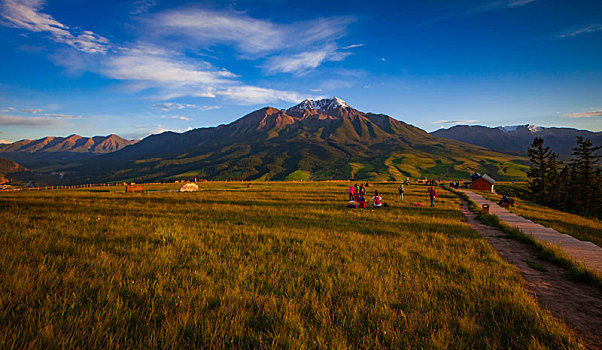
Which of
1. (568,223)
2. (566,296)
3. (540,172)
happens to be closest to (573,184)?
(540,172)

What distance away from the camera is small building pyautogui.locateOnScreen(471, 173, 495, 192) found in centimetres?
6319

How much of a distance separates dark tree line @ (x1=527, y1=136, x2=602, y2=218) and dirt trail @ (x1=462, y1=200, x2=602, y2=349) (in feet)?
201

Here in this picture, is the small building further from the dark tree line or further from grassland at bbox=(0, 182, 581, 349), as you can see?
grassland at bbox=(0, 182, 581, 349)

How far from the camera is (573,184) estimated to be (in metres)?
54.3

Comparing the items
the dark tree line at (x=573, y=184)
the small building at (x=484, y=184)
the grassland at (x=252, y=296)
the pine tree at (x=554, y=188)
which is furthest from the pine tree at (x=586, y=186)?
the grassland at (x=252, y=296)

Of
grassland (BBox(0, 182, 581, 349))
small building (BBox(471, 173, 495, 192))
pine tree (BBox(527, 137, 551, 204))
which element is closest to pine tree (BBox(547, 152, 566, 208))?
pine tree (BBox(527, 137, 551, 204))

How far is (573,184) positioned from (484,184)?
15520 millimetres

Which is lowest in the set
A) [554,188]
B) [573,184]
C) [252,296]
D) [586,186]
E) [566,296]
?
[554,188]

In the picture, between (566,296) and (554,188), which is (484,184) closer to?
(554,188)

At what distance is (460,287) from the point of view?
18.0ft

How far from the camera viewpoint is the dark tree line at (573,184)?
51.8m

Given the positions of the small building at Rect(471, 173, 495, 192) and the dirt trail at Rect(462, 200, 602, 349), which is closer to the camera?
the dirt trail at Rect(462, 200, 602, 349)

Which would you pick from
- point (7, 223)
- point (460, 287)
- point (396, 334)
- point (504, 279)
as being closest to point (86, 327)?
point (396, 334)

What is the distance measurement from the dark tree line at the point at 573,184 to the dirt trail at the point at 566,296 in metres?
61.4
